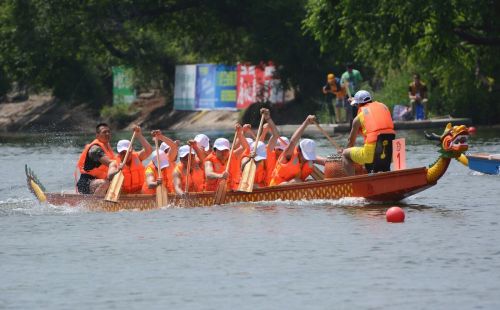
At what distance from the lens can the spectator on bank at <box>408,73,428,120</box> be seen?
41.7 metres

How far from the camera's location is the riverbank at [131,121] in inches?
2084

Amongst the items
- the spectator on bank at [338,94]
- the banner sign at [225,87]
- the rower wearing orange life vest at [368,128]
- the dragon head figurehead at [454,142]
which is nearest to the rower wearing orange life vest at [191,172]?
the rower wearing orange life vest at [368,128]

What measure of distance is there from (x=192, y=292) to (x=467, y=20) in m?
26.5

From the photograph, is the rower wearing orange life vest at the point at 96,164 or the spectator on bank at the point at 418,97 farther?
the spectator on bank at the point at 418,97

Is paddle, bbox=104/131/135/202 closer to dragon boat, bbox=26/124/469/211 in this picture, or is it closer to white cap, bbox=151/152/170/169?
dragon boat, bbox=26/124/469/211

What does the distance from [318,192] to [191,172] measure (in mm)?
2455

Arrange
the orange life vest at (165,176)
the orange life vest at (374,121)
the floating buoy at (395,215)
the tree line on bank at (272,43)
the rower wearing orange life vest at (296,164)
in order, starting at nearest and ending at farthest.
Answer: the floating buoy at (395,215)
the orange life vest at (374,121)
the rower wearing orange life vest at (296,164)
the orange life vest at (165,176)
the tree line on bank at (272,43)

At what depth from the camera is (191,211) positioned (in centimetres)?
2192

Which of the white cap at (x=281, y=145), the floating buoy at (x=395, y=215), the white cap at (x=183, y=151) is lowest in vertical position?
the floating buoy at (x=395, y=215)

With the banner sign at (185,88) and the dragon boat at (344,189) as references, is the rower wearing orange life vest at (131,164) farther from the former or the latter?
the banner sign at (185,88)

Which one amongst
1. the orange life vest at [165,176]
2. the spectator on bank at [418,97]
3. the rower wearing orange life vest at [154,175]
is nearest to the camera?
the rower wearing orange life vest at [154,175]

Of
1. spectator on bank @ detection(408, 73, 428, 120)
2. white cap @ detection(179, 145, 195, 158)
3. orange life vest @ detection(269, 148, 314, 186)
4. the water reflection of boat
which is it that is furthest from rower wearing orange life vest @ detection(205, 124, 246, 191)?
spectator on bank @ detection(408, 73, 428, 120)

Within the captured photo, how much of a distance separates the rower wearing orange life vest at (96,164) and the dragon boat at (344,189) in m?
0.37

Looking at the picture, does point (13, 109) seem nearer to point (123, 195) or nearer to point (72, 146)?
point (72, 146)
